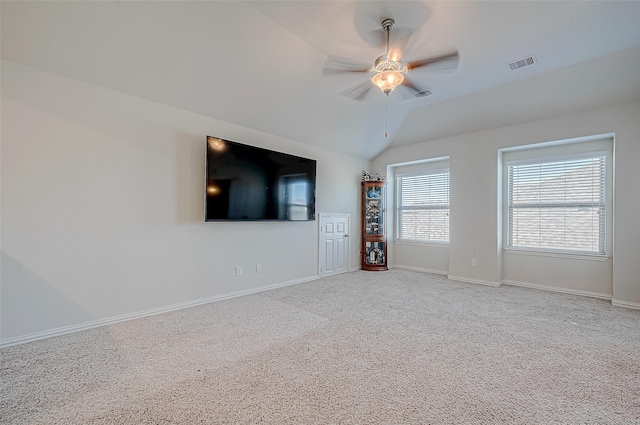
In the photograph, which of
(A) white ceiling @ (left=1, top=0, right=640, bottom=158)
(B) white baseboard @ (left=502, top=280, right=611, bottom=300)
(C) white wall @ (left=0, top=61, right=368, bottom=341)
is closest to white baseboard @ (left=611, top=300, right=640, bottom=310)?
(B) white baseboard @ (left=502, top=280, right=611, bottom=300)

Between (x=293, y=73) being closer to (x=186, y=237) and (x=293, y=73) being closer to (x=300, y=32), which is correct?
(x=300, y=32)

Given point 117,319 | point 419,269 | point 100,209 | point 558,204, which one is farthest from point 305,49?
point 419,269

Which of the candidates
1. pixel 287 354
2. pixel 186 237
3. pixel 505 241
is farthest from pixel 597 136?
pixel 186 237

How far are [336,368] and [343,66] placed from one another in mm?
2610

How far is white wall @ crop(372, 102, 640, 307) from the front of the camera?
3750 mm

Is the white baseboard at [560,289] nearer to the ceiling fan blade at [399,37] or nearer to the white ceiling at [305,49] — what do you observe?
the white ceiling at [305,49]

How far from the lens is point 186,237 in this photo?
11.8ft

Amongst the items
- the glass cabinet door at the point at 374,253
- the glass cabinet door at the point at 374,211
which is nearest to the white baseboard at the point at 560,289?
the glass cabinet door at the point at 374,253

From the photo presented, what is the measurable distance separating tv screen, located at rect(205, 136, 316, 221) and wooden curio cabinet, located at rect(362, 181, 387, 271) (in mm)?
1597

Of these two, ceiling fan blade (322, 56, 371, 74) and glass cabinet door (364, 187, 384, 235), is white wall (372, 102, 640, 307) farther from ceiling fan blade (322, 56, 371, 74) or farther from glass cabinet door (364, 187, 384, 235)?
ceiling fan blade (322, 56, 371, 74)

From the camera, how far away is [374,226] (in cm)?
616

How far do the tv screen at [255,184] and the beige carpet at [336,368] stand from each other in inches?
52.9

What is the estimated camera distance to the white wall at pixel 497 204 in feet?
12.3

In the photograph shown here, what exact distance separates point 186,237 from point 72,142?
4.95 ft
